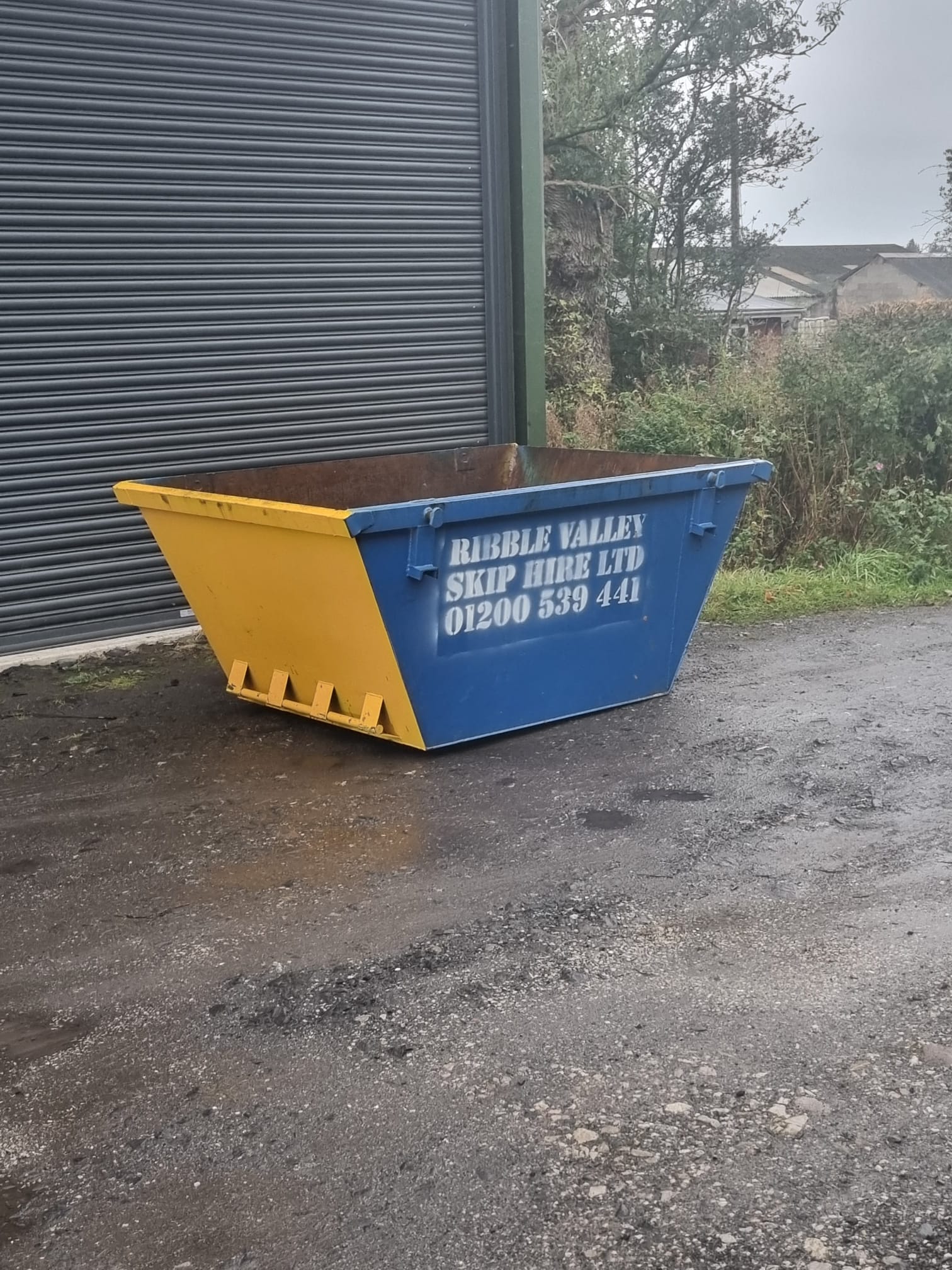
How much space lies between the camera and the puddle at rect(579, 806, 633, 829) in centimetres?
489

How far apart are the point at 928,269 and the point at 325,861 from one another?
51.5 m

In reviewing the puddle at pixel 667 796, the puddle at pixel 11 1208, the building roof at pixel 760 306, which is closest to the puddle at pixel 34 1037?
the puddle at pixel 11 1208

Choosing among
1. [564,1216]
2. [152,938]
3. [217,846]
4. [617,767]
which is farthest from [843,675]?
[564,1216]

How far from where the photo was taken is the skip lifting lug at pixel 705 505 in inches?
245

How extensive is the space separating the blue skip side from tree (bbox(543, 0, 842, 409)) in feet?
29.7

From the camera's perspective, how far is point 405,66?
8.64 meters

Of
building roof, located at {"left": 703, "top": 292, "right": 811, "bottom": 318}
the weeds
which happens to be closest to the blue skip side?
the weeds

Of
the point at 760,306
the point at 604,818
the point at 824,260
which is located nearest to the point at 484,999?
the point at 604,818

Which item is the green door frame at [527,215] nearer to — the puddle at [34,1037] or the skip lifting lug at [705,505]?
the skip lifting lug at [705,505]

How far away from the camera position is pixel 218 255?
26.4ft

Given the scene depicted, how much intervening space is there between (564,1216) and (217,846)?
249 centimetres

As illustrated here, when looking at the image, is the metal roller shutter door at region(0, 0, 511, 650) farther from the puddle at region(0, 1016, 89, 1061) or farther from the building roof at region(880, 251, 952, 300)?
the building roof at region(880, 251, 952, 300)

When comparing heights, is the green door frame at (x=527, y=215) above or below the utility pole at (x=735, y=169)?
below

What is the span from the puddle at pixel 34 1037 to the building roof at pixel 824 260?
179ft
